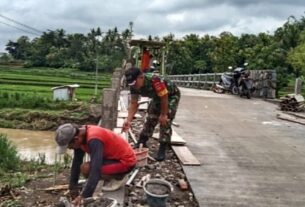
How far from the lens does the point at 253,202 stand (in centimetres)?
528

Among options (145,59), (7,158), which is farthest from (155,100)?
(145,59)

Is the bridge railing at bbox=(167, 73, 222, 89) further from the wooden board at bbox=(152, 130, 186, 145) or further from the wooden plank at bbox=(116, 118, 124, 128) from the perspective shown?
the wooden board at bbox=(152, 130, 186, 145)

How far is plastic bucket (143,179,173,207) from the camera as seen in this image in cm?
488

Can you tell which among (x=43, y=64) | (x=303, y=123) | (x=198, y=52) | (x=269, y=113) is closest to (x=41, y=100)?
(x=269, y=113)

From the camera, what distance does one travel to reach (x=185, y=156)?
23.2 ft

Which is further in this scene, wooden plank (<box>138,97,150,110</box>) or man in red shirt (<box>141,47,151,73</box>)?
man in red shirt (<box>141,47,151,73</box>)

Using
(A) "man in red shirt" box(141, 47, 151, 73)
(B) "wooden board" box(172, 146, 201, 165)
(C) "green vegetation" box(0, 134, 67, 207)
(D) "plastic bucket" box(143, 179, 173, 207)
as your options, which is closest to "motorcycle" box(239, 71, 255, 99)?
(A) "man in red shirt" box(141, 47, 151, 73)

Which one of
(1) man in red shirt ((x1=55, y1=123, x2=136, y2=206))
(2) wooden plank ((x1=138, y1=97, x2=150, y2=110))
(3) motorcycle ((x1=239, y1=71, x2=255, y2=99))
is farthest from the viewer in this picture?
(3) motorcycle ((x1=239, y1=71, x2=255, y2=99))

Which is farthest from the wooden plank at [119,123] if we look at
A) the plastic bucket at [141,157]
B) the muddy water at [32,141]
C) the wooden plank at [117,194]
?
the muddy water at [32,141]

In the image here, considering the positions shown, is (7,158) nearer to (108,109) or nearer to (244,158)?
(108,109)

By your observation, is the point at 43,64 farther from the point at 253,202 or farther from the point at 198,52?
the point at 253,202

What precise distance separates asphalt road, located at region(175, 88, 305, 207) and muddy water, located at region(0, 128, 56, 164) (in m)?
5.18

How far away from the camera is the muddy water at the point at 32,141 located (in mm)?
15453

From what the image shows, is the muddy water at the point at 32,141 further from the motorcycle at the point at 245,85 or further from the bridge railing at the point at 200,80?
the bridge railing at the point at 200,80
